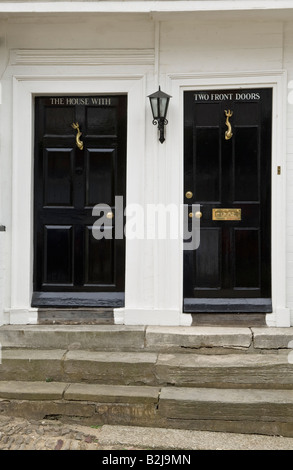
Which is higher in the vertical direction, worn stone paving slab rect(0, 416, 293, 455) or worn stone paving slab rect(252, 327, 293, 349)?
worn stone paving slab rect(252, 327, 293, 349)

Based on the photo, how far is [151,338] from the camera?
187 inches

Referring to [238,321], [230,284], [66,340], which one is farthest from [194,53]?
[66,340]

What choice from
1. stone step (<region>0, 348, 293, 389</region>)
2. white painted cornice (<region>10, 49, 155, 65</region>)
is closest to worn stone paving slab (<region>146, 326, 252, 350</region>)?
stone step (<region>0, 348, 293, 389</region>)

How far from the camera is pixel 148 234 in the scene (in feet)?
16.6

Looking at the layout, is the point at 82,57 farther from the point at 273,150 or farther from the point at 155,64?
the point at 273,150

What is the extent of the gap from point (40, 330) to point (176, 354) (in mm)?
1378

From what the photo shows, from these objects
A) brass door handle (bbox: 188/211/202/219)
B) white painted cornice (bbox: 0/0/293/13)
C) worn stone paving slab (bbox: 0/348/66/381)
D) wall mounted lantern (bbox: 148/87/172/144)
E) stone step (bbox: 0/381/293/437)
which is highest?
white painted cornice (bbox: 0/0/293/13)

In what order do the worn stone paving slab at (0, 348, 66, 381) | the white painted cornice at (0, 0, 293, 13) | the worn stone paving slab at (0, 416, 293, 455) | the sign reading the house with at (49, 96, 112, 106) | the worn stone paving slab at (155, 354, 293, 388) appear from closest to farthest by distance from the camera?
the worn stone paving slab at (0, 416, 293, 455) → the worn stone paving slab at (155, 354, 293, 388) → the worn stone paving slab at (0, 348, 66, 381) → the white painted cornice at (0, 0, 293, 13) → the sign reading the house with at (49, 96, 112, 106)

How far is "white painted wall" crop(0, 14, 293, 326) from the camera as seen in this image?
16.2 feet

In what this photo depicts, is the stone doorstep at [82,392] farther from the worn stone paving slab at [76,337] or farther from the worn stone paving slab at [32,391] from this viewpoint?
the worn stone paving slab at [76,337]

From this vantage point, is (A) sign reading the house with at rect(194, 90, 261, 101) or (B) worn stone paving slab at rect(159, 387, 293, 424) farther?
(A) sign reading the house with at rect(194, 90, 261, 101)

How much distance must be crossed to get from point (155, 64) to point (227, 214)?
1722 millimetres

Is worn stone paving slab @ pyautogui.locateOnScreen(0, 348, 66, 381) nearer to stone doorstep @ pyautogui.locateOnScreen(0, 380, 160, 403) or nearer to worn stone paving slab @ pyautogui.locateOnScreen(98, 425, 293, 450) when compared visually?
stone doorstep @ pyautogui.locateOnScreen(0, 380, 160, 403)

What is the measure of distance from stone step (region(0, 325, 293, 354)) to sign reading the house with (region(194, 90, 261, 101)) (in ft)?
7.79
